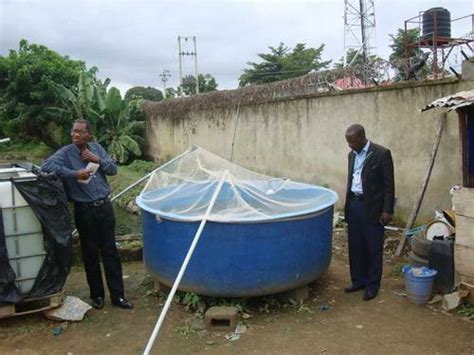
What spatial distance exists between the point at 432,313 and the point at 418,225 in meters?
2.35

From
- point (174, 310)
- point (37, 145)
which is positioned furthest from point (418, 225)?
point (37, 145)

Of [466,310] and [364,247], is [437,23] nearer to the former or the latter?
[364,247]

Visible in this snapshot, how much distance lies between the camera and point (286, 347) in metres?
3.90

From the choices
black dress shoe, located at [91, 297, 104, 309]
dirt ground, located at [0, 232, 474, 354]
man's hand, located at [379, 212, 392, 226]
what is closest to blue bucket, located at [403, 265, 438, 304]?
dirt ground, located at [0, 232, 474, 354]

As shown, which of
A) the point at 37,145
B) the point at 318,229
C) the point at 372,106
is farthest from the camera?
the point at 37,145

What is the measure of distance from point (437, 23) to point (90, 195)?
36.2ft

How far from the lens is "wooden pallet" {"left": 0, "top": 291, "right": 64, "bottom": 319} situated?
420cm

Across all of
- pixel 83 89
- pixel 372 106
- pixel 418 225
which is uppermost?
pixel 83 89

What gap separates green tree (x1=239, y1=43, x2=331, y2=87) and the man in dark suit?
30.3m

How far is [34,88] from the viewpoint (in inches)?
627

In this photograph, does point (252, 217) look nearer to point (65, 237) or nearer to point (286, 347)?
point (286, 347)

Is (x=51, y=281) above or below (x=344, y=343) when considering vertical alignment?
above

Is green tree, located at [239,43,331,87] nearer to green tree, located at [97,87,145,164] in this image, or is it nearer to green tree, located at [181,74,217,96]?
green tree, located at [181,74,217,96]

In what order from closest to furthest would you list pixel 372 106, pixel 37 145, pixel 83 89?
pixel 372 106
pixel 83 89
pixel 37 145
